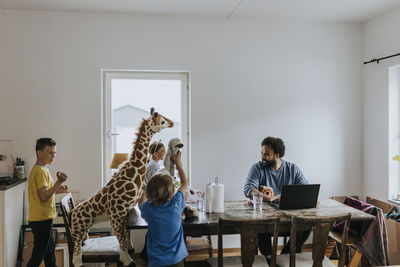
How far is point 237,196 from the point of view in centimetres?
410

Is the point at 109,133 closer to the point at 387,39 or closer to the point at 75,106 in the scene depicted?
the point at 75,106

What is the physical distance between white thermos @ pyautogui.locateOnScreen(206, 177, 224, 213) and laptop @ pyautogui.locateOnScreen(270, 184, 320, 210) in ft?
1.45

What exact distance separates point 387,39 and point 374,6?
39cm

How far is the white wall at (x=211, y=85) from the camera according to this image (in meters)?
3.77

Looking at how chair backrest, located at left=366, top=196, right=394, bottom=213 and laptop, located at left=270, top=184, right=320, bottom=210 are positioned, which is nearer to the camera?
laptop, located at left=270, top=184, right=320, bottom=210

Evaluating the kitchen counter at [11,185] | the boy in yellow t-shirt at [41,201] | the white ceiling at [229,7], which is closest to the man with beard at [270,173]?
the white ceiling at [229,7]

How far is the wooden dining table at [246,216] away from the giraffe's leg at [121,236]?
6cm

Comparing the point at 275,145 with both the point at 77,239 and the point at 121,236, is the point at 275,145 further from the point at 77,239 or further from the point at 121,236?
the point at 77,239

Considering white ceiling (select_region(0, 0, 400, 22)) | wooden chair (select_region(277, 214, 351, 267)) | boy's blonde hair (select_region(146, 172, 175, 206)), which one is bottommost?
wooden chair (select_region(277, 214, 351, 267))

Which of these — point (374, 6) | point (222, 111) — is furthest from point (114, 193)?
point (374, 6)

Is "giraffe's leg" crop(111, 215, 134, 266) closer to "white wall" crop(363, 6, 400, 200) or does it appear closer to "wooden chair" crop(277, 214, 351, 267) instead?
"wooden chair" crop(277, 214, 351, 267)

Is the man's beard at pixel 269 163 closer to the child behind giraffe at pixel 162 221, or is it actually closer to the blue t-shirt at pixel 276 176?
the blue t-shirt at pixel 276 176

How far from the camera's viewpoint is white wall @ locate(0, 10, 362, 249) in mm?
3768

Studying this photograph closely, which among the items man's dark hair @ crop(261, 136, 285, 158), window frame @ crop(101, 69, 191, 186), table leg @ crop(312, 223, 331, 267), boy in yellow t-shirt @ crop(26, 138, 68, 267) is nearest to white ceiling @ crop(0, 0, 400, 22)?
window frame @ crop(101, 69, 191, 186)
